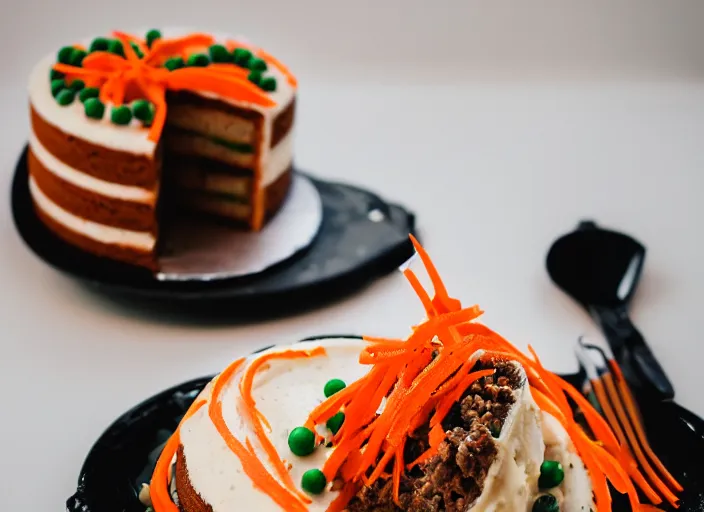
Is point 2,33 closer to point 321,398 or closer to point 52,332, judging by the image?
point 52,332

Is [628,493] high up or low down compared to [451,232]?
Result: up

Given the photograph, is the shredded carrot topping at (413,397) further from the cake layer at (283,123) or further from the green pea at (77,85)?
the green pea at (77,85)

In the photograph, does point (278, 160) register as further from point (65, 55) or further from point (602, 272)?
point (602, 272)

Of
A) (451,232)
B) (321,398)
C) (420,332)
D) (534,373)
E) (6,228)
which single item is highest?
(420,332)

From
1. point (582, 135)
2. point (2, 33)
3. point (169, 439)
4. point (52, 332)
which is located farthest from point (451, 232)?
point (2, 33)

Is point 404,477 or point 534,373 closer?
point 404,477

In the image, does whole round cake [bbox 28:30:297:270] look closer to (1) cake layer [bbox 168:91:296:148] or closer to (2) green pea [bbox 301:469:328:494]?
(1) cake layer [bbox 168:91:296:148]

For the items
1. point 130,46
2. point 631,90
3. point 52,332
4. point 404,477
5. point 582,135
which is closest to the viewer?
point 404,477

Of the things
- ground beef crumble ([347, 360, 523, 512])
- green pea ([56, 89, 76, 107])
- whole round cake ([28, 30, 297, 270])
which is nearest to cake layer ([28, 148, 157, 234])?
whole round cake ([28, 30, 297, 270])
